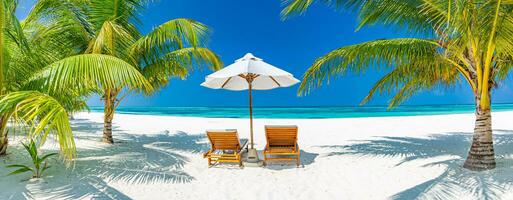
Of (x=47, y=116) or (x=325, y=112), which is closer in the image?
(x=47, y=116)

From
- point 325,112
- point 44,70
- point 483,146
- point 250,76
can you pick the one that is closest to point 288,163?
point 250,76

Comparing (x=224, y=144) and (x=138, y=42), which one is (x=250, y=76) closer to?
(x=224, y=144)

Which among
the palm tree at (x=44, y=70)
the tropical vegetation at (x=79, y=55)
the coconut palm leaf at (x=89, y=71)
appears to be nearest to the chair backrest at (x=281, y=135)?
the tropical vegetation at (x=79, y=55)

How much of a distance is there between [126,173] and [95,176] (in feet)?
1.39

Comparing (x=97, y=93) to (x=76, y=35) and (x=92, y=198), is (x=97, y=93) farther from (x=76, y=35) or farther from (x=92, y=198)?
(x=92, y=198)

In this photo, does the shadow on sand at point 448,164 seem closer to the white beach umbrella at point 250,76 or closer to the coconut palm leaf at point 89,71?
the white beach umbrella at point 250,76

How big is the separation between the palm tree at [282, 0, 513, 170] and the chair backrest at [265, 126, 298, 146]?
76 centimetres

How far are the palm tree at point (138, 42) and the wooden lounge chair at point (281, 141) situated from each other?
2.26 meters

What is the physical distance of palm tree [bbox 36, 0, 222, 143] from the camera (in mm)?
5891

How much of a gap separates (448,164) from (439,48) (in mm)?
1941

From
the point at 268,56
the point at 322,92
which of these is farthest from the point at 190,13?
the point at 322,92

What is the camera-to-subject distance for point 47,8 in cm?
560

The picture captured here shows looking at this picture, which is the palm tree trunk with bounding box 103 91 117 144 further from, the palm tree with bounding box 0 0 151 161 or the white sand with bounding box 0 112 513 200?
the palm tree with bounding box 0 0 151 161

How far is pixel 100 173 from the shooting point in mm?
4555
